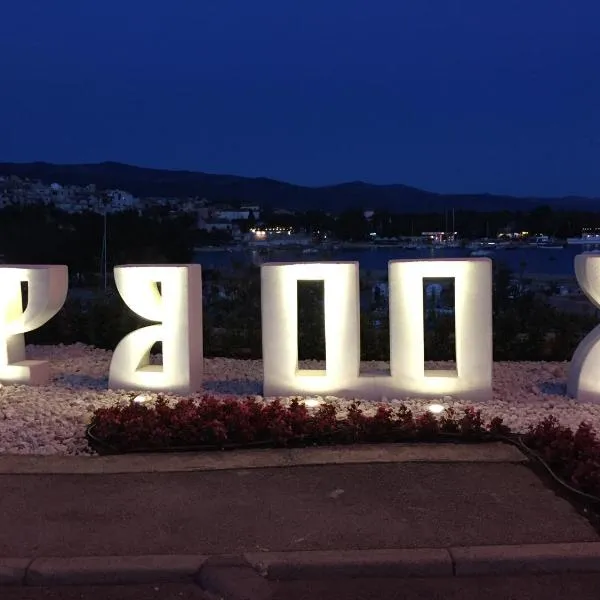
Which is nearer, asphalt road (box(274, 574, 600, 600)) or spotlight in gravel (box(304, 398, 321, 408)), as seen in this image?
asphalt road (box(274, 574, 600, 600))

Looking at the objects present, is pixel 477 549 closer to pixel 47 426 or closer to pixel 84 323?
pixel 47 426

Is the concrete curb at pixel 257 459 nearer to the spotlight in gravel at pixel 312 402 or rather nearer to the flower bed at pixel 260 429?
the flower bed at pixel 260 429

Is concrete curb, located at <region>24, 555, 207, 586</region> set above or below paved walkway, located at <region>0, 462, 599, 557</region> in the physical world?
below

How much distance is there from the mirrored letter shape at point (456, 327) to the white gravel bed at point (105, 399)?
17 cm

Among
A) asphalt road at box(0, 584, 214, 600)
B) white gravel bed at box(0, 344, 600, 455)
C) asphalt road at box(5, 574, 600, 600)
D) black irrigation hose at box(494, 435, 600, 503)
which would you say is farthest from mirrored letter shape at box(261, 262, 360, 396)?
asphalt road at box(0, 584, 214, 600)

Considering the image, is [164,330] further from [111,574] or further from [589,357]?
[111,574]

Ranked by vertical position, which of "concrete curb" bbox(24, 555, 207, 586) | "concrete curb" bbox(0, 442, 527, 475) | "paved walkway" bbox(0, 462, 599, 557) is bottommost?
"concrete curb" bbox(24, 555, 207, 586)

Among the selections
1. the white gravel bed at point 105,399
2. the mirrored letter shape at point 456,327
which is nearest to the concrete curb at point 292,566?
the white gravel bed at point 105,399

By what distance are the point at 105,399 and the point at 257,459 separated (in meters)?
2.79

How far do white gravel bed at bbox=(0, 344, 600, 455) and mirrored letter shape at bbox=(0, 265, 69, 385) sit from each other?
8.2 inches

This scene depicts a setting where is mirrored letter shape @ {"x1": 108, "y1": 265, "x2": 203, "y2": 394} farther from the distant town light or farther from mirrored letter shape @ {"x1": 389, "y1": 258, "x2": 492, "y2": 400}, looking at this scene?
mirrored letter shape @ {"x1": 389, "y1": 258, "x2": 492, "y2": 400}

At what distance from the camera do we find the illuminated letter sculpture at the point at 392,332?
27.0 feet

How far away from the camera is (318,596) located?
14.0 ft

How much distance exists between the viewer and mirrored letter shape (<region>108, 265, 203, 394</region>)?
8.60 m
